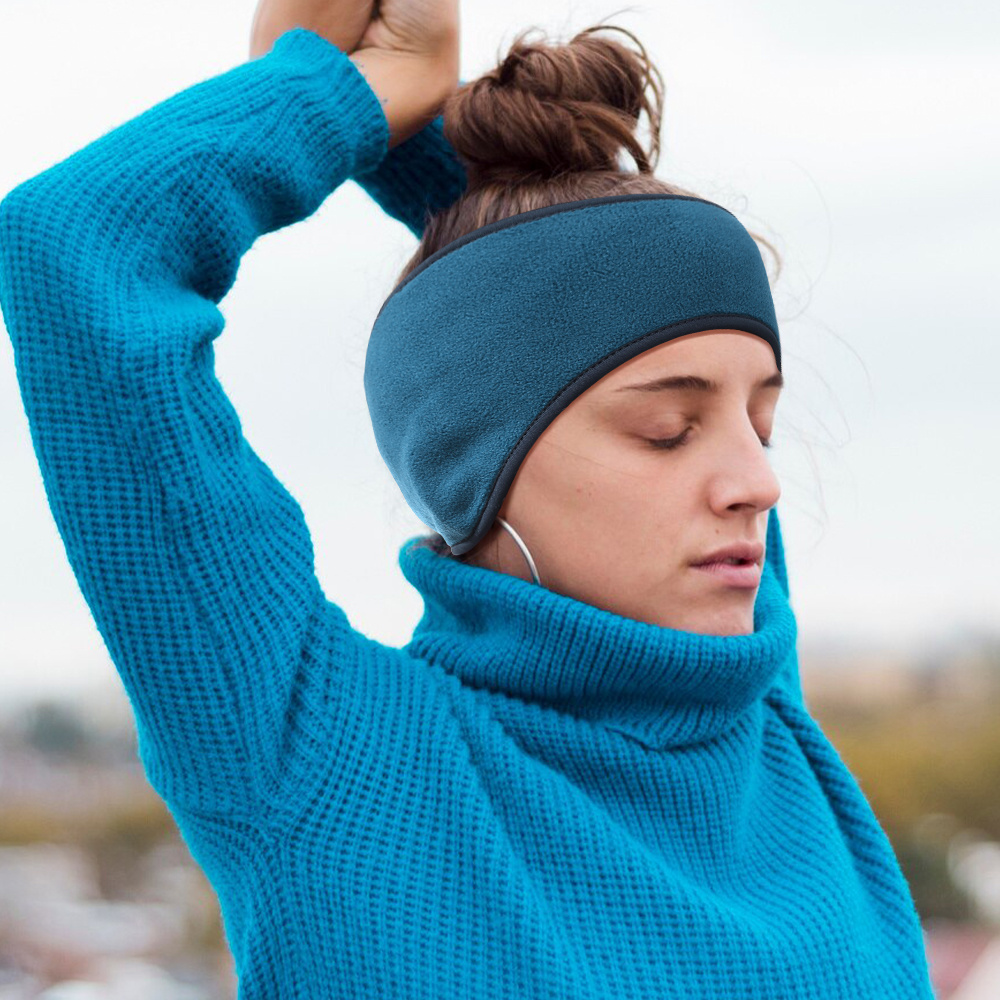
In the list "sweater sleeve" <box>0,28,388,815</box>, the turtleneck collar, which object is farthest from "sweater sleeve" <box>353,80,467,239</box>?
the turtleneck collar

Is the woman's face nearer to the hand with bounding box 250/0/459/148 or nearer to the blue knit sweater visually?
the blue knit sweater

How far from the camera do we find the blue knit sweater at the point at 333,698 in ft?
2.32

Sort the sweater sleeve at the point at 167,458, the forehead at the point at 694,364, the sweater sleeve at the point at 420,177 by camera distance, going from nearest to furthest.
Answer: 1. the sweater sleeve at the point at 167,458
2. the forehead at the point at 694,364
3. the sweater sleeve at the point at 420,177

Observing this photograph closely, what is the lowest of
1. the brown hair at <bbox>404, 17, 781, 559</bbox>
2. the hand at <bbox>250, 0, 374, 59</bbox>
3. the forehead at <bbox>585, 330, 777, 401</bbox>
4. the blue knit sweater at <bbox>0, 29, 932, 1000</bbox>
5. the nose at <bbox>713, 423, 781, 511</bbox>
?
the blue knit sweater at <bbox>0, 29, 932, 1000</bbox>

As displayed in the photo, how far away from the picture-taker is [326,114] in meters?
0.84

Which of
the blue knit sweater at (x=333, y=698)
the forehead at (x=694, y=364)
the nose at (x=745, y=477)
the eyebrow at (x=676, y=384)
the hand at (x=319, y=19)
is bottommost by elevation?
the blue knit sweater at (x=333, y=698)

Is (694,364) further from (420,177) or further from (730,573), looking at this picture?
(420,177)

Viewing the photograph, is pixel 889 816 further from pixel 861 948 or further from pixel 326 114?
pixel 326 114

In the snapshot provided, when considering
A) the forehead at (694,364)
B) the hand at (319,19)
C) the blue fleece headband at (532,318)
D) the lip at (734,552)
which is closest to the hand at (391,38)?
the hand at (319,19)

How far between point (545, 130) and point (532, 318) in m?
0.15

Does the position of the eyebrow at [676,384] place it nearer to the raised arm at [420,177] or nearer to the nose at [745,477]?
the nose at [745,477]

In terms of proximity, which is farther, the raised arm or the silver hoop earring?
the raised arm

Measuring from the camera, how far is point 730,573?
32.1 inches

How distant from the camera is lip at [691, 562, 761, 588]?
81 centimetres
